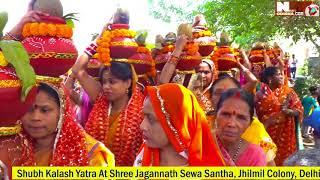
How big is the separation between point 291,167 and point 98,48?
2007 mm

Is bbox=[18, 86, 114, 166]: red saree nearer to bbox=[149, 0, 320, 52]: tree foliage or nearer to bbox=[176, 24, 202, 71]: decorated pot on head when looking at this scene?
bbox=[176, 24, 202, 71]: decorated pot on head

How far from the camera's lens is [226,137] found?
3018 mm

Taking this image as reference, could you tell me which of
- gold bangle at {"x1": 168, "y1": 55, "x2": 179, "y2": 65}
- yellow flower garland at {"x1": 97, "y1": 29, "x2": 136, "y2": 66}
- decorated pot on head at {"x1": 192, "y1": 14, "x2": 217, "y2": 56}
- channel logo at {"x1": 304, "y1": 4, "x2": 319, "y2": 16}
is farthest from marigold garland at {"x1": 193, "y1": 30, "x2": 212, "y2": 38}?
channel logo at {"x1": 304, "y1": 4, "x2": 319, "y2": 16}

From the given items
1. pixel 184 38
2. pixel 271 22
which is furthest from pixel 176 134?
pixel 271 22

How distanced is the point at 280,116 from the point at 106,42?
273cm

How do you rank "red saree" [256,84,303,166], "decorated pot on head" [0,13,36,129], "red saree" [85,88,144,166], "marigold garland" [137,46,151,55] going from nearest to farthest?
"decorated pot on head" [0,13,36,129] < "red saree" [85,88,144,166] < "marigold garland" [137,46,151,55] < "red saree" [256,84,303,166]

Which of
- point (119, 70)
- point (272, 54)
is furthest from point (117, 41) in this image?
→ point (272, 54)

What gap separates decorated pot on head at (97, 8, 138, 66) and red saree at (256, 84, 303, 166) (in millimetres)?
2353

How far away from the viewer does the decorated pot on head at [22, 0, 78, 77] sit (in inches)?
96.0

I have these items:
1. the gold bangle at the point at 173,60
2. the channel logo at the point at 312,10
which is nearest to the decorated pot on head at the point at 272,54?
the gold bangle at the point at 173,60

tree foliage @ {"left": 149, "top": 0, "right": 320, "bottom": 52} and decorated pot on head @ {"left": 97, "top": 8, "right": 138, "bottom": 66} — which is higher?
tree foliage @ {"left": 149, "top": 0, "right": 320, "bottom": 52}

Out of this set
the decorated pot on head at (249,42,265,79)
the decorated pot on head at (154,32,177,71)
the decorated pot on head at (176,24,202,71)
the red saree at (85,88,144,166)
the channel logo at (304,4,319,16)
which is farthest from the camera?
the channel logo at (304,4,319,16)

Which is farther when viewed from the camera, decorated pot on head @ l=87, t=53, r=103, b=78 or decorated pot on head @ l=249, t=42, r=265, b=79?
decorated pot on head @ l=249, t=42, r=265, b=79

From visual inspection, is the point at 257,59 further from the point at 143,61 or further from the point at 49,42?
the point at 49,42
